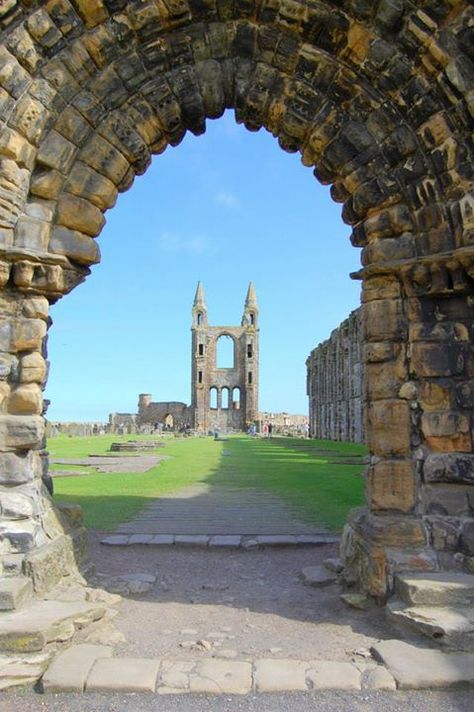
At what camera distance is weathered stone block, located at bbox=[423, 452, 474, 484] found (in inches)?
189

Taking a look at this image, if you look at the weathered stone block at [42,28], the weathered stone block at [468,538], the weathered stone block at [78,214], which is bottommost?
the weathered stone block at [468,538]

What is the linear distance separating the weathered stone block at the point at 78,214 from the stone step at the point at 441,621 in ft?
13.5

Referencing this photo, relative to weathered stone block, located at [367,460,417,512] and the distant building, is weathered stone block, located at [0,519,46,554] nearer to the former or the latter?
weathered stone block, located at [367,460,417,512]

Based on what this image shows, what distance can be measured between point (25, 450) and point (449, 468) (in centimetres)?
357

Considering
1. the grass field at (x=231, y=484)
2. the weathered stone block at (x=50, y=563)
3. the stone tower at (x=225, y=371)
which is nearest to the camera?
the weathered stone block at (x=50, y=563)

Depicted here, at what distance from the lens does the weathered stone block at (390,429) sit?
197 inches

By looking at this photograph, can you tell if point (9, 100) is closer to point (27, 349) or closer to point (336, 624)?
point (27, 349)

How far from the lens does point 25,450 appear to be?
15.9 feet

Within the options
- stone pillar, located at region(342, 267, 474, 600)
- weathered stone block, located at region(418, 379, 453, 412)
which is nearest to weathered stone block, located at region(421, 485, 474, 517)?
stone pillar, located at region(342, 267, 474, 600)

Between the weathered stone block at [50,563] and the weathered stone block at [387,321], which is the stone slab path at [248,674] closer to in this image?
the weathered stone block at [50,563]

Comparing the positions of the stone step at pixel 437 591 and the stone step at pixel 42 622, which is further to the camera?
the stone step at pixel 437 591

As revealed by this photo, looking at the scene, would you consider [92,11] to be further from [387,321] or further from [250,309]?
[250,309]

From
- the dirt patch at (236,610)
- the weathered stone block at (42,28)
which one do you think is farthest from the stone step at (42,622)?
the weathered stone block at (42,28)

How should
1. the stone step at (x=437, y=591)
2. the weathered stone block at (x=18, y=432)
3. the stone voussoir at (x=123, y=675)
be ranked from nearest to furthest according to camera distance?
1. the stone voussoir at (x=123, y=675)
2. the stone step at (x=437, y=591)
3. the weathered stone block at (x=18, y=432)
